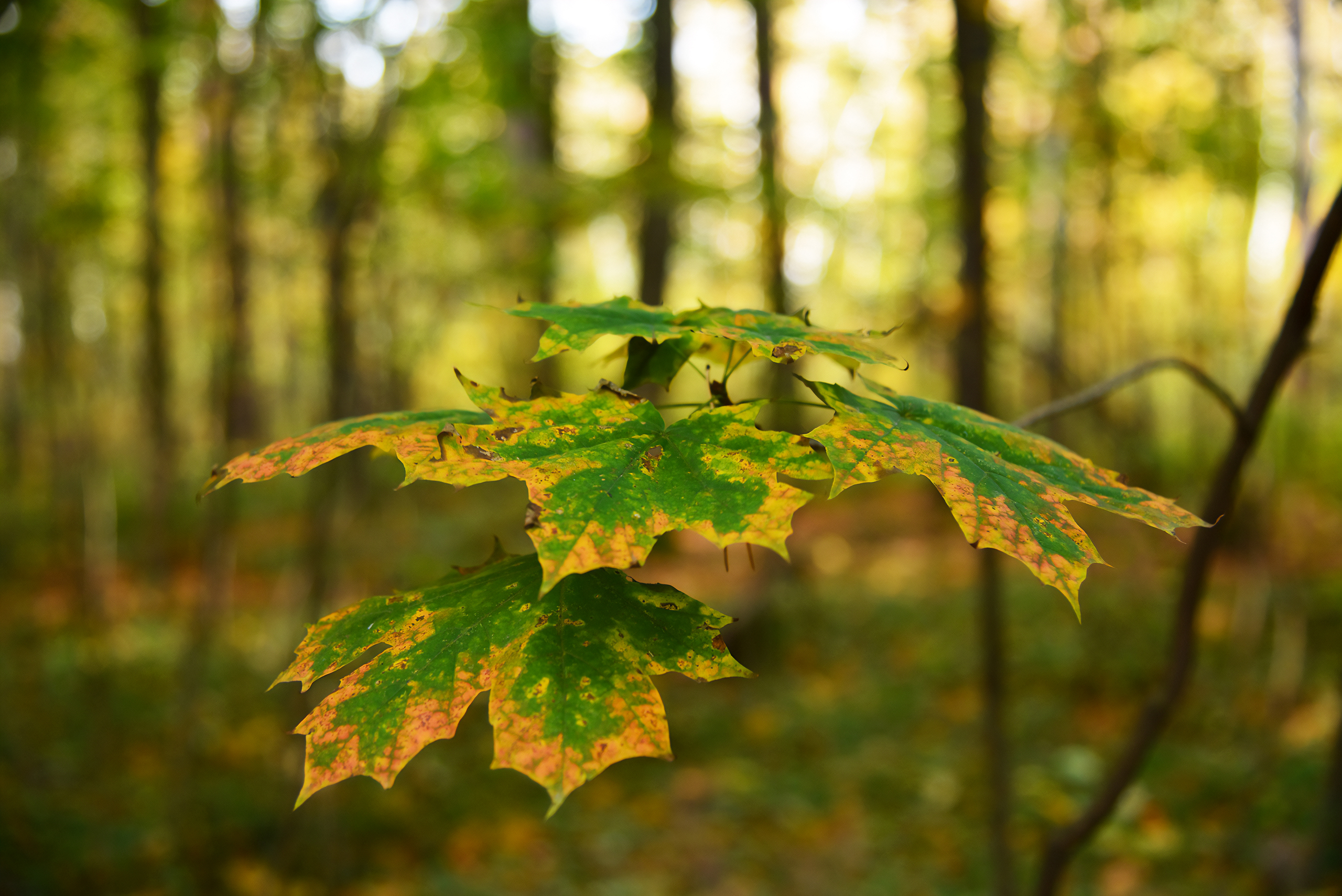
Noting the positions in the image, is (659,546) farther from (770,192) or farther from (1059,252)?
(1059,252)

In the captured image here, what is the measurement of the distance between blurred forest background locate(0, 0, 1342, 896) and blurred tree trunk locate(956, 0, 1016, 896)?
0.15 meters

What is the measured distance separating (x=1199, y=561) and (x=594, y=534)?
145 cm

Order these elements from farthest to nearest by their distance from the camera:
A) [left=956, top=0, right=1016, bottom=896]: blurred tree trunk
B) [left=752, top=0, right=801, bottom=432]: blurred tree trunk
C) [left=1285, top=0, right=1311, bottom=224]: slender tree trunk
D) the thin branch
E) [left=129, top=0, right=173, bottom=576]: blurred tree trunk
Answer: [left=752, top=0, right=801, bottom=432]: blurred tree trunk
[left=129, top=0, right=173, bottom=576]: blurred tree trunk
[left=1285, top=0, right=1311, bottom=224]: slender tree trunk
[left=956, top=0, right=1016, bottom=896]: blurred tree trunk
the thin branch

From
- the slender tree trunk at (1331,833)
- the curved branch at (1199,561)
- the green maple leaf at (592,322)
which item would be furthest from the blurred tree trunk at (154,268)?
the slender tree trunk at (1331,833)

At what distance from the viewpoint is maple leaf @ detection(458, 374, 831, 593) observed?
78 centimetres

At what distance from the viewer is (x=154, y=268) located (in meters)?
5.07

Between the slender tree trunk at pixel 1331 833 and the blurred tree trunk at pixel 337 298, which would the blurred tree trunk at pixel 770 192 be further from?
the slender tree trunk at pixel 1331 833

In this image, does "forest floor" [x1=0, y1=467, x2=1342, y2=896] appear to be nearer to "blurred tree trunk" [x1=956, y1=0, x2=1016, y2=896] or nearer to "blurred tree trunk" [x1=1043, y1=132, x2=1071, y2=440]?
"blurred tree trunk" [x1=956, y1=0, x2=1016, y2=896]

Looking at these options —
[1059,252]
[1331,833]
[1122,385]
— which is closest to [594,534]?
[1122,385]

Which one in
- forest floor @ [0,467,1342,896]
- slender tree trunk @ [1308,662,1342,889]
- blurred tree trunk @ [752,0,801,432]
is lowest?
forest floor @ [0,467,1342,896]

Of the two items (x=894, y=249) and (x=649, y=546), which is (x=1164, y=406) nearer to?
(x=894, y=249)

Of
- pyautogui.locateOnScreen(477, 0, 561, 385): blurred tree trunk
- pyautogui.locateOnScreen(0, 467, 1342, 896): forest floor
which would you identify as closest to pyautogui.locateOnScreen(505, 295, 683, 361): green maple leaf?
pyautogui.locateOnScreen(477, 0, 561, 385): blurred tree trunk

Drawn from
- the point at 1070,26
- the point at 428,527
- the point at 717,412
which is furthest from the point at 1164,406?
the point at 717,412

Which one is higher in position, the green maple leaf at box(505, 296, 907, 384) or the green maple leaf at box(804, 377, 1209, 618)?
the green maple leaf at box(505, 296, 907, 384)
